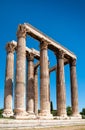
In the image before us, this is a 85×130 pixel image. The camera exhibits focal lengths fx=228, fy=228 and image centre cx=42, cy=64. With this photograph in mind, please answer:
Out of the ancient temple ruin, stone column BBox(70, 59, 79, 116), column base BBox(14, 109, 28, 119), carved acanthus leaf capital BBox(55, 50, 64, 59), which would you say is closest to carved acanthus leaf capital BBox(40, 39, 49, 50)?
the ancient temple ruin

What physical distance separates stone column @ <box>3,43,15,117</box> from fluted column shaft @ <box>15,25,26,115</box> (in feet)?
19.0

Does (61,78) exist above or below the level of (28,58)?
below

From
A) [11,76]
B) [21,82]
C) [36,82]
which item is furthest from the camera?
[36,82]

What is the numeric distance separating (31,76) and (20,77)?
41.4 feet

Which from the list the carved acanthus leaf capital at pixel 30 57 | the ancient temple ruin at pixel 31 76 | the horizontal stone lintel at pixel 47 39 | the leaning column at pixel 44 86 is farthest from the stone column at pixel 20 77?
the carved acanthus leaf capital at pixel 30 57

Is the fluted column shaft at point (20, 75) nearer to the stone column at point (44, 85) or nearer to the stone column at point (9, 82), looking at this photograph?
the stone column at point (44, 85)

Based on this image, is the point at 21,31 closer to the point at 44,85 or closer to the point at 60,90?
the point at 44,85

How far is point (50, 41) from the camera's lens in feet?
153

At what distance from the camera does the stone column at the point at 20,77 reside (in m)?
35.0

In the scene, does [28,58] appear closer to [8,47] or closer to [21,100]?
[8,47]

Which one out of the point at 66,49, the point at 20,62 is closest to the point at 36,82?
the point at 66,49

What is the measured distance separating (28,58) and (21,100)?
16.8 meters

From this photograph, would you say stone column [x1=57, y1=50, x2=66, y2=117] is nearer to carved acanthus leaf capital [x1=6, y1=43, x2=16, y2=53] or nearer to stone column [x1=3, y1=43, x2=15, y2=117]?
stone column [x1=3, y1=43, x2=15, y2=117]

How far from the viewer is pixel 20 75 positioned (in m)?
36.9
